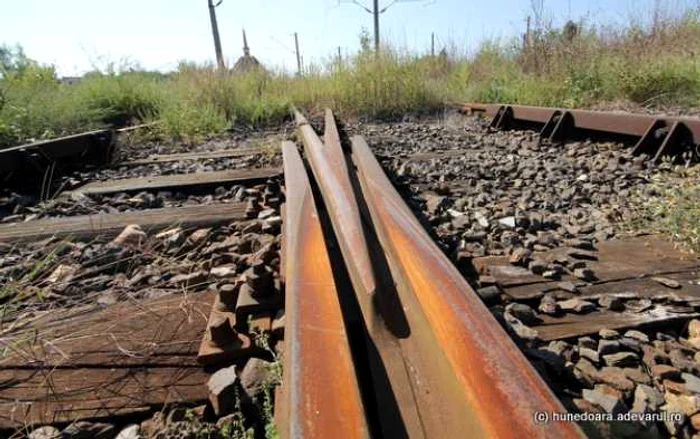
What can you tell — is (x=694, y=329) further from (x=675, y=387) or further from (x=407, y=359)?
A: (x=407, y=359)

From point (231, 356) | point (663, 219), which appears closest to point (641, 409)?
point (231, 356)

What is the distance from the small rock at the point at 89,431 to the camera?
857 mm

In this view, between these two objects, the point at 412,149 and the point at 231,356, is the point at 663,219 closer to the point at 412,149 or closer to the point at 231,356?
the point at 231,356

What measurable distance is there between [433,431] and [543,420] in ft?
0.57

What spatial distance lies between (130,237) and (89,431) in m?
1.20

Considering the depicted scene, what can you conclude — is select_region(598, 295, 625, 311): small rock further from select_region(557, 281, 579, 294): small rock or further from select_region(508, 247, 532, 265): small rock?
select_region(508, 247, 532, 265): small rock

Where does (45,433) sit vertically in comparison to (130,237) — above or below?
below

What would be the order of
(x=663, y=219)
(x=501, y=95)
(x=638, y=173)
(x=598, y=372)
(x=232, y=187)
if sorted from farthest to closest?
(x=501, y=95) < (x=232, y=187) < (x=638, y=173) < (x=663, y=219) < (x=598, y=372)

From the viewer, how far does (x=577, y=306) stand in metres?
1.24

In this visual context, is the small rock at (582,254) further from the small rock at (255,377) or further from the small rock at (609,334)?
the small rock at (255,377)

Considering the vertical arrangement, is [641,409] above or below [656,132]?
below

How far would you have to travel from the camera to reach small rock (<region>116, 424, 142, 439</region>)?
85 centimetres

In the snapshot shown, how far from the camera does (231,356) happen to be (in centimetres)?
103

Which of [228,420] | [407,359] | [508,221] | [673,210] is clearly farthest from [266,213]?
[673,210]
